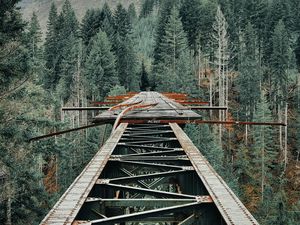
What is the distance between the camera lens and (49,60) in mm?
78625

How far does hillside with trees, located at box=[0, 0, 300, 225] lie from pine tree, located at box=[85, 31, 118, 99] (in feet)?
0.52

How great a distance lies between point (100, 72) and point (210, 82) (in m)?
16.6

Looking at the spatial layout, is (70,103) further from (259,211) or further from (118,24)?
(259,211)

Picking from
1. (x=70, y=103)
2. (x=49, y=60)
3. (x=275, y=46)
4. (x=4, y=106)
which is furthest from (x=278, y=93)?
(x=4, y=106)

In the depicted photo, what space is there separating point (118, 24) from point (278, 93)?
3489 cm

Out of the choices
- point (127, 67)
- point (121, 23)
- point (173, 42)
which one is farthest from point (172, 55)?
point (121, 23)

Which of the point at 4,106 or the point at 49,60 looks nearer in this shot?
the point at 4,106

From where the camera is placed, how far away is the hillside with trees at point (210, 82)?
4631 centimetres

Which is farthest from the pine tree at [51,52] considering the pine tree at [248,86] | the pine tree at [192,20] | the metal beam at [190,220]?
the metal beam at [190,220]

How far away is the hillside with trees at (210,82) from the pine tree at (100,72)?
159 mm

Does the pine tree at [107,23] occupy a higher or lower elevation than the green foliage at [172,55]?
higher

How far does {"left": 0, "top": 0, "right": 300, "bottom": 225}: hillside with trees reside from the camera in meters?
46.3

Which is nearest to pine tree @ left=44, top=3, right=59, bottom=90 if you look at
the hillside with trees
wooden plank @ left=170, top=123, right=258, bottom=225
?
the hillside with trees

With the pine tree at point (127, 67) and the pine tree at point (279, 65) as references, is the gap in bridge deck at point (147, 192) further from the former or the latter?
the pine tree at point (279, 65)
